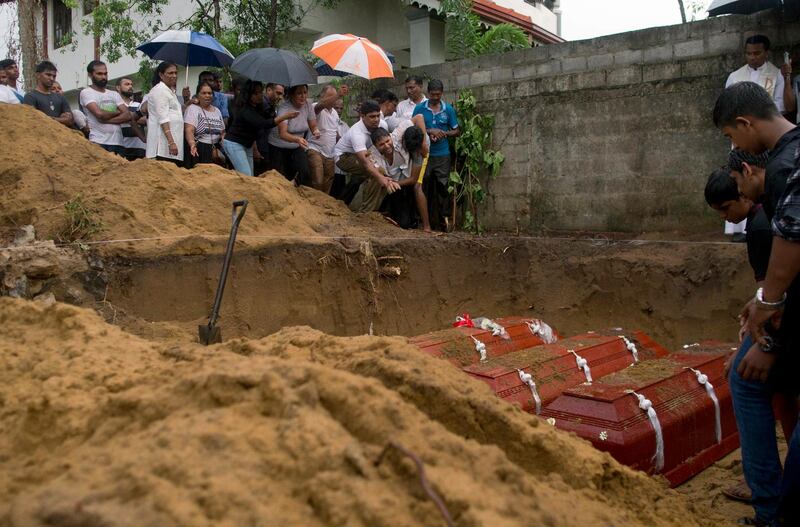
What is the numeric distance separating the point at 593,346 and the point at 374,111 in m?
3.97

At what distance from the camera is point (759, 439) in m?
3.16

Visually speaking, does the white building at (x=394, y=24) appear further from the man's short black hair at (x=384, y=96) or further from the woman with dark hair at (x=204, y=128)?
the woman with dark hair at (x=204, y=128)

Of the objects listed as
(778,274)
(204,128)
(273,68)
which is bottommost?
(778,274)

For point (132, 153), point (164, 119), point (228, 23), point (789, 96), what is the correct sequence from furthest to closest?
1. point (228, 23)
2. point (132, 153)
3. point (164, 119)
4. point (789, 96)

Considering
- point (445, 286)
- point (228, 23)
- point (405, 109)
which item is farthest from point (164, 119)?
point (228, 23)

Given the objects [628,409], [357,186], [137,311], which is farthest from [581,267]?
[137,311]

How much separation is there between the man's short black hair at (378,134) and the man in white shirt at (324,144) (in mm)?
654

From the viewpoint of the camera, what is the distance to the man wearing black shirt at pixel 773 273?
8.52ft

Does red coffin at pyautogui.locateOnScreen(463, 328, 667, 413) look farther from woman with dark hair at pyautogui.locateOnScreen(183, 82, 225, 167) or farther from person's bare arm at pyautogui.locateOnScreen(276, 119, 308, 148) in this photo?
woman with dark hair at pyautogui.locateOnScreen(183, 82, 225, 167)

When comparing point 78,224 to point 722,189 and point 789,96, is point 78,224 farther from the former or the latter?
point 789,96

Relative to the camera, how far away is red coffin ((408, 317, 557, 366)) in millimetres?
5230

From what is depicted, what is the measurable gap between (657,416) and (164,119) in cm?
562

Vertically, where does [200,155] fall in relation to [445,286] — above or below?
above

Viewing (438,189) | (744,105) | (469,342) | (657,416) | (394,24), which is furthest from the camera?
(394,24)
